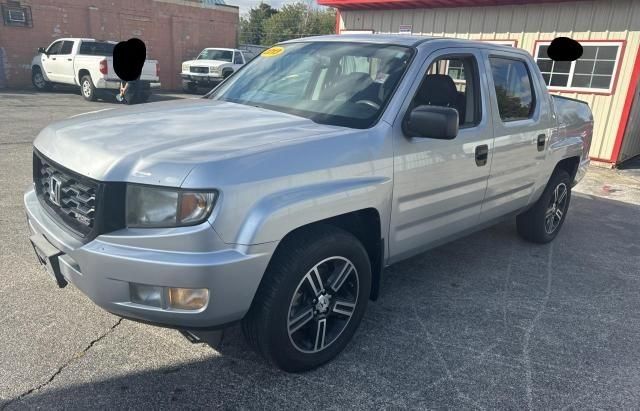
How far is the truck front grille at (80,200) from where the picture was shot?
2.28m

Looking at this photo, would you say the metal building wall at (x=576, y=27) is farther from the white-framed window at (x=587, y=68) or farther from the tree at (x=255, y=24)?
the tree at (x=255, y=24)

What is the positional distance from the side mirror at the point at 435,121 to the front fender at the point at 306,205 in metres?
0.36

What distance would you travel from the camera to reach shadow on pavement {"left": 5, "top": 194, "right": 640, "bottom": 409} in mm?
2678

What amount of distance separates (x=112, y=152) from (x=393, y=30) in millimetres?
11635

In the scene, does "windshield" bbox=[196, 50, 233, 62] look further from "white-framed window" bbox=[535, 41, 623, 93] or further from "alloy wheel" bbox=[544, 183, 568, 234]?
"alloy wheel" bbox=[544, 183, 568, 234]

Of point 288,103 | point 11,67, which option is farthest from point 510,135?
point 11,67

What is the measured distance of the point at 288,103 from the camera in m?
3.42

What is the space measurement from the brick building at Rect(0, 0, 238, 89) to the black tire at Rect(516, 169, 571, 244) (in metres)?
20.4

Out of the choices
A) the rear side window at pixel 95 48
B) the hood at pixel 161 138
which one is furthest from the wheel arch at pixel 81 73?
the hood at pixel 161 138

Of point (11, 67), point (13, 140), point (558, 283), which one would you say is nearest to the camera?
point (558, 283)

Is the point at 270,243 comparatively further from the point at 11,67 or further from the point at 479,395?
the point at 11,67

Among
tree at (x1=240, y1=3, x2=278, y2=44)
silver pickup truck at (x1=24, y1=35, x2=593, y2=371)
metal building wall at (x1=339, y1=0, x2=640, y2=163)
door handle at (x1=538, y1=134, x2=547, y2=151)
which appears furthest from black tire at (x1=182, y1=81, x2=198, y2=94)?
tree at (x1=240, y1=3, x2=278, y2=44)

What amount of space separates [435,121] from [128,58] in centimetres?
541

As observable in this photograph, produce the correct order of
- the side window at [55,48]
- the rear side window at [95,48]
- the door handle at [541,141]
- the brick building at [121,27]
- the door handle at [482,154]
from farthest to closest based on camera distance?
the brick building at [121,27]
the side window at [55,48]
the rear side window at [95,48]
the door handle at [541,141]
the door handle at [482,154]
